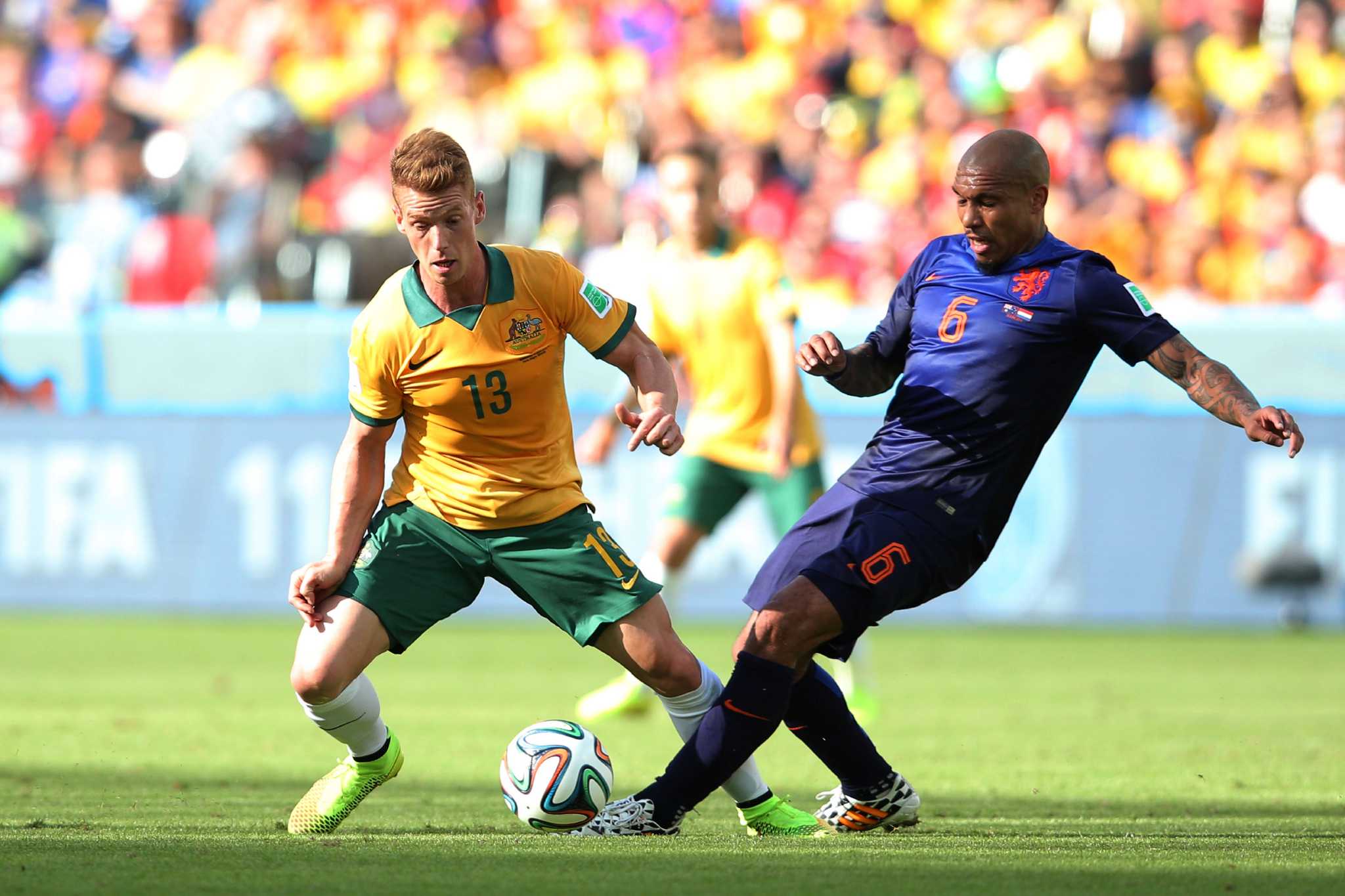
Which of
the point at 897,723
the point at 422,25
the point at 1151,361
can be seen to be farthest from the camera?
the point at 422,25

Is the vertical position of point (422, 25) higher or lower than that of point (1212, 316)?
higher

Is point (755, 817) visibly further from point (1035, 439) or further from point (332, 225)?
point (332, 225)

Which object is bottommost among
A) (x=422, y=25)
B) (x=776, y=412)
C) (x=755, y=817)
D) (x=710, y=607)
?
(x=710, y=607)

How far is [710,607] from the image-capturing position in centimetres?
1466

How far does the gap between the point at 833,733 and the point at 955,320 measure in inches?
53.3

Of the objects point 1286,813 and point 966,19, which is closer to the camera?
point 1286,813

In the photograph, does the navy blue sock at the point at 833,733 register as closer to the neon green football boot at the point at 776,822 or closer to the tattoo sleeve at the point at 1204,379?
the neon green football boot at the point at 776,822

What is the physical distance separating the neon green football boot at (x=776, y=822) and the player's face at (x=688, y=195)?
410cm

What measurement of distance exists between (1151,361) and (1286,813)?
1778 mm

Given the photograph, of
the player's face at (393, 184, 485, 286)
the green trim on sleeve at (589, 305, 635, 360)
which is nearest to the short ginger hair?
the player's face at (393, 184, 485, 286)

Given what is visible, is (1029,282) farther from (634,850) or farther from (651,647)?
(634,850)

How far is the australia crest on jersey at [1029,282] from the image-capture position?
6.00m

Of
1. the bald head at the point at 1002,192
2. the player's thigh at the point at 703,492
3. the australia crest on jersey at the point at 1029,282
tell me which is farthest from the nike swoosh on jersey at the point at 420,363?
the player's thigh at the point at 703,492

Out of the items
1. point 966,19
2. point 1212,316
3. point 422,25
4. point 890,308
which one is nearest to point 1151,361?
point 890,308
